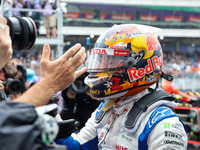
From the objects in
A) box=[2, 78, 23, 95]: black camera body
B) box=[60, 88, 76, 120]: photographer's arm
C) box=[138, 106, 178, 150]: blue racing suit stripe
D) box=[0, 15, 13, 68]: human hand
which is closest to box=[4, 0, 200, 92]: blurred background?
box=[60, 88, 76, 120]: photographer's arm

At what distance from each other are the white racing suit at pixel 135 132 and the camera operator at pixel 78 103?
1.42 meters

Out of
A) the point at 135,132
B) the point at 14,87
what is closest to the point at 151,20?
the point at 14,87

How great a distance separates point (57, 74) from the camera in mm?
1460

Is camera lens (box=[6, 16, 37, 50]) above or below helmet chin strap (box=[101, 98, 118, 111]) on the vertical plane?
above

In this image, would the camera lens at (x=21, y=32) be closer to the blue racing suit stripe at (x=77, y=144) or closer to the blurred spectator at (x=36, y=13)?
the blue racing suit stripe at (x=77, y=144)

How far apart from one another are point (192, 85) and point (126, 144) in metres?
11.2

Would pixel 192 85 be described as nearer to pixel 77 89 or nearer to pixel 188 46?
pixel 77 89

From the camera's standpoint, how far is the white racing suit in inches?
69.9

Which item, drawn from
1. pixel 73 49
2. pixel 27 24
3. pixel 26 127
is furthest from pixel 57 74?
pixel 26 127

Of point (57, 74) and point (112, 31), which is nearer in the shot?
point (57, 74)

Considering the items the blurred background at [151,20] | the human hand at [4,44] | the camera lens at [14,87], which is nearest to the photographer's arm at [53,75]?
the human hand at [4,44]

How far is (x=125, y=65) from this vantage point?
7.14 feet

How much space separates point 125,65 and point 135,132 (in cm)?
54

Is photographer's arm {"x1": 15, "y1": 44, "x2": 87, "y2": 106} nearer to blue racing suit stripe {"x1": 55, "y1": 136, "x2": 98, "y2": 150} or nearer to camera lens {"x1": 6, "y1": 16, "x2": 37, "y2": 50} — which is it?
camera lens {"x1": 6, "y1": 16, "x2": 37, "y2": 50}
